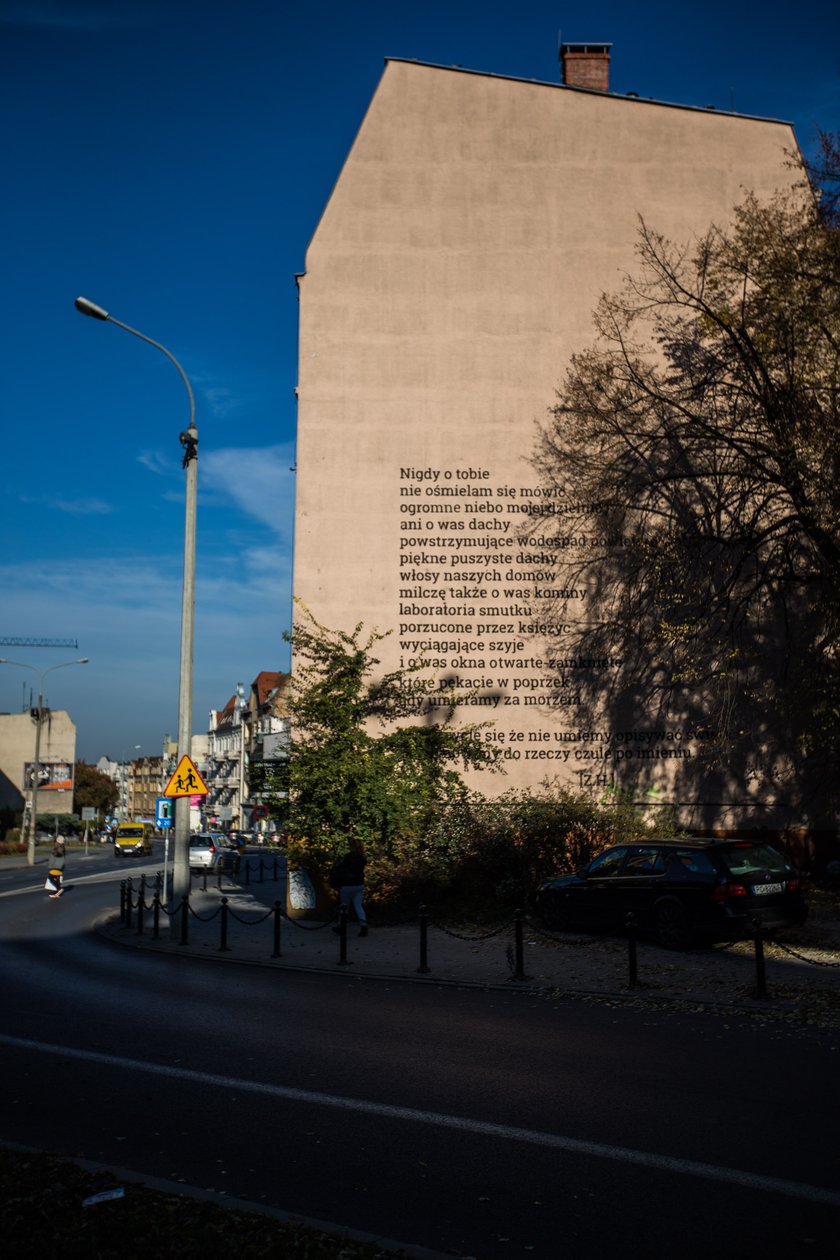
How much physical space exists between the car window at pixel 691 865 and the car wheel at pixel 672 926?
1.42 feet

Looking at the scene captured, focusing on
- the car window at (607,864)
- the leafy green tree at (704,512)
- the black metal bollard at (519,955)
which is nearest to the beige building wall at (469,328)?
the leafy green tree at (704,512)

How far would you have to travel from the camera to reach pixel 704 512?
21172 mm

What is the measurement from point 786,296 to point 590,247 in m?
6.09

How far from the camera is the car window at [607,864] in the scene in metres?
15.4

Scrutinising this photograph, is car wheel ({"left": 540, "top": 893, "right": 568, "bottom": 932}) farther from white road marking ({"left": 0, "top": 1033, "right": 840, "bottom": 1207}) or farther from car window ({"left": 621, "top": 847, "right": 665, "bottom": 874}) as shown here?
white road marking ({"left": 0, "top": 1033, "right": 840, "bottom": 1207})

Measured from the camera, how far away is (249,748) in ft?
373

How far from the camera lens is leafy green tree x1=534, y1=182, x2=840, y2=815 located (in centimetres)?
1906

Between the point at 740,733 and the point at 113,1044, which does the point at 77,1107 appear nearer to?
the point at 113,1044

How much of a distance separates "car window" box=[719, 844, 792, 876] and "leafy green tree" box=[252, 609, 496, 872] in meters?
7.03

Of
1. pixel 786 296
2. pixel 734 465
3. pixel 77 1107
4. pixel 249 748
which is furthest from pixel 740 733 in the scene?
pixel 249 748

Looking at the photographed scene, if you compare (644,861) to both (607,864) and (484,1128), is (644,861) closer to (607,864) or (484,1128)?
(607,864)

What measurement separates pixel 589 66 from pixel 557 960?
68.1ft

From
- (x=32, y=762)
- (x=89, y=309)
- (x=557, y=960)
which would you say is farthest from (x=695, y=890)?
(x=32, y=762)

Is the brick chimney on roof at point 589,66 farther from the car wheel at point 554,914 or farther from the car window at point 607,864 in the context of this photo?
the car wheel at point 554,914
